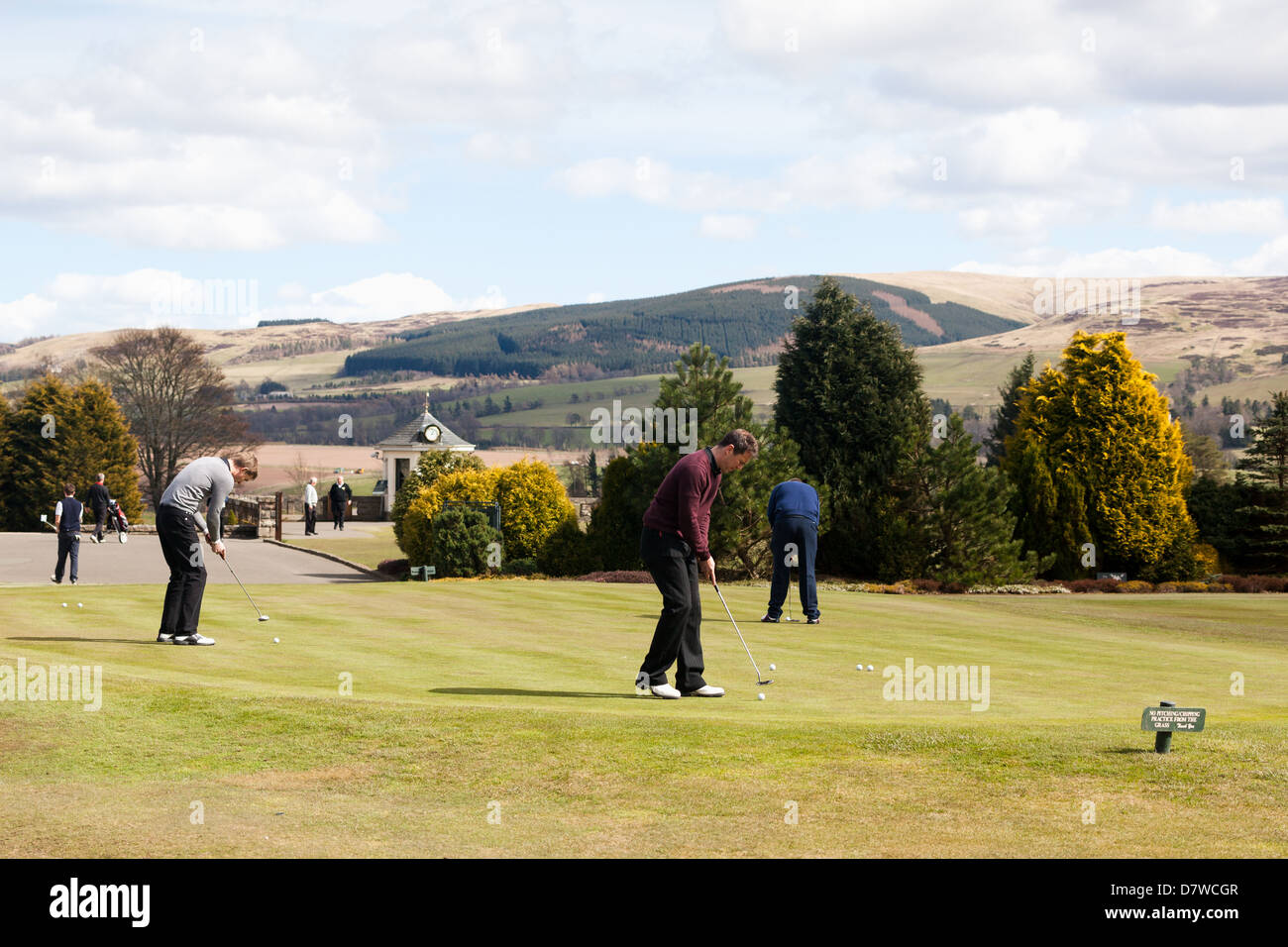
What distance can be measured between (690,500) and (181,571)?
6211 mm

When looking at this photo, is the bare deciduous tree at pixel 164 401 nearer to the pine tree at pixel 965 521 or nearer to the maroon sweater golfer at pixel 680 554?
the pine tree at pixel 965 521

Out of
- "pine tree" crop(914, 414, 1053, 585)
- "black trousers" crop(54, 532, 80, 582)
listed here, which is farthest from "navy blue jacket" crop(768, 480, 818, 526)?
"black trousers" crop(54, 532, 80, 582)

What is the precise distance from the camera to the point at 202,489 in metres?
13.7

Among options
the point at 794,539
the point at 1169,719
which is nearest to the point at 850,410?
the point at 794,539

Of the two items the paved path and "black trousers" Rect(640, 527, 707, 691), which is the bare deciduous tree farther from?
"black trousers" Rect(640, 527, 707, 691)

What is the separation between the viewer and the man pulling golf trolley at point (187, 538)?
13438 mm

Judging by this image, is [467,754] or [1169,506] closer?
[467,754]

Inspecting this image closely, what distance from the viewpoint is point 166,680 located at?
10.6 metres

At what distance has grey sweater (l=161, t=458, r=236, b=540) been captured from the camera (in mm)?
13461

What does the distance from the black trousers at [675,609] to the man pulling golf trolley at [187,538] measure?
208 inches
